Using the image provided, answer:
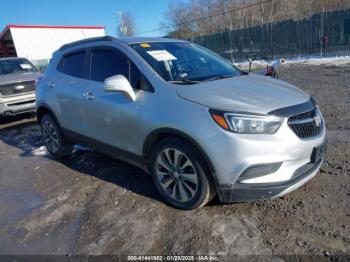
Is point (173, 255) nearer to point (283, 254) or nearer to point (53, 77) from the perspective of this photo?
point (283, 254)

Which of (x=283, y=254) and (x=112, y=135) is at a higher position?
(x=112, y=135)

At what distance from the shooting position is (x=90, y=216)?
11.5ft

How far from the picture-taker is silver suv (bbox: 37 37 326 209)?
2.81 m

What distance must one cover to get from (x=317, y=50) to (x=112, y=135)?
61.3ft

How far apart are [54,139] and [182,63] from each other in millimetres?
2841

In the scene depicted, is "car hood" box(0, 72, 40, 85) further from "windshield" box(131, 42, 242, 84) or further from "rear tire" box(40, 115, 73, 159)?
"windshield" box(131, 42, 242, 84)

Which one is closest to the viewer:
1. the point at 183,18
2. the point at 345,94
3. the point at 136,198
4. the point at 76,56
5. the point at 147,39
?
the point at 136,198

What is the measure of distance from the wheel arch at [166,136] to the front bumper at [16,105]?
647cm

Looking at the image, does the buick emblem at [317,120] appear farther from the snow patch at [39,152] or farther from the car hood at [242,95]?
the snow patch at [39,152]

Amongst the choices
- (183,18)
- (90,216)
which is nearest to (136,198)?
(90,216)

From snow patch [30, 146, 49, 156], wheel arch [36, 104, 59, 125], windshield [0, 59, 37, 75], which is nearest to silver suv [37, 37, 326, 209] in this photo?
wheel arch [36, 104, 59, 125]

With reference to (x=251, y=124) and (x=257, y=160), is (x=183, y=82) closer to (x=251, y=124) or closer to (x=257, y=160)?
(x=251, y=124)

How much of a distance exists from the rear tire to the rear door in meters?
0.31

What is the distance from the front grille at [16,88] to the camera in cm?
860
